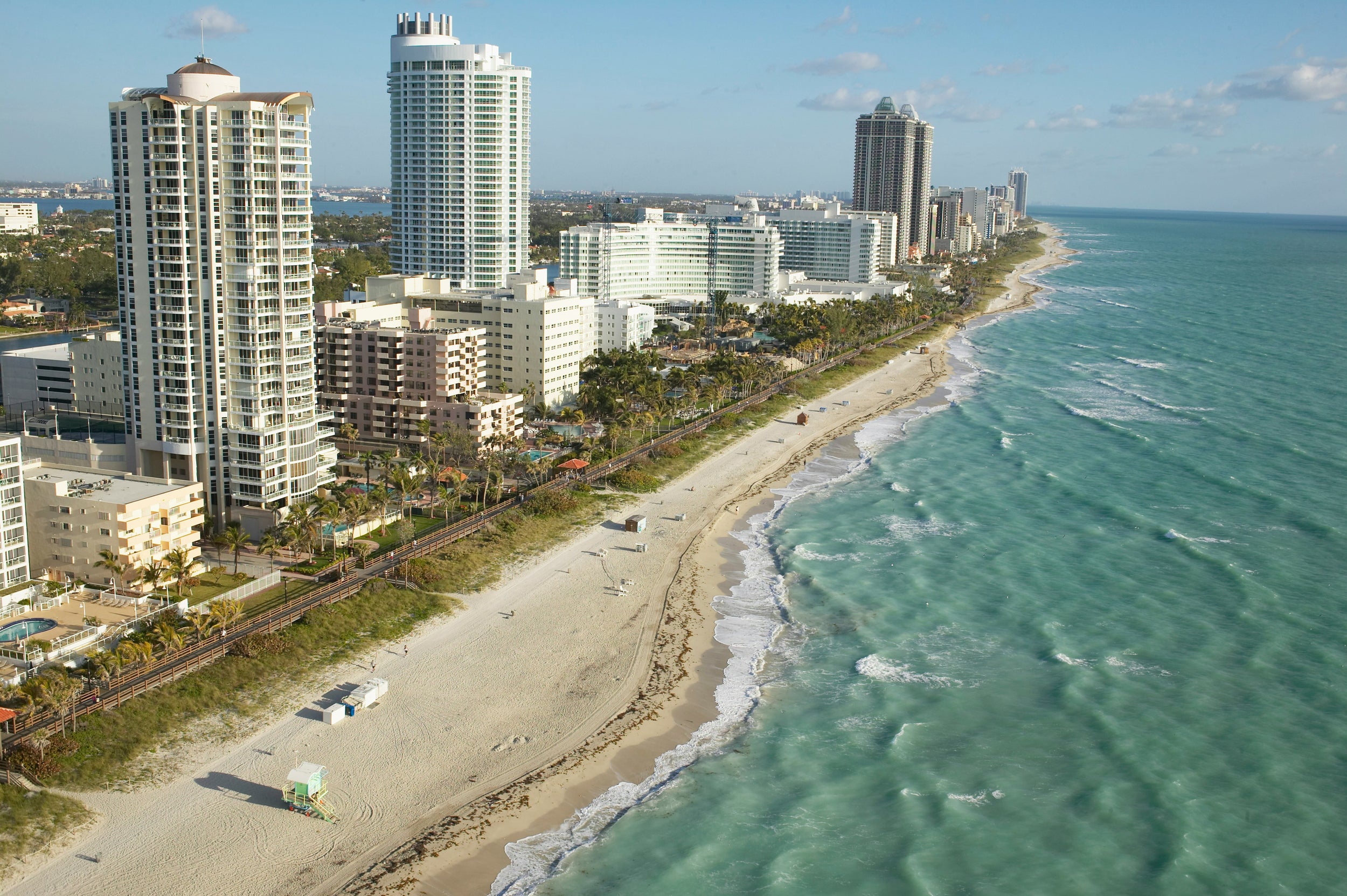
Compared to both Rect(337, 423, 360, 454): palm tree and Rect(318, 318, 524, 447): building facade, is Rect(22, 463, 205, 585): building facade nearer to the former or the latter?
Rect(337, 423, 360, 454): palm tree

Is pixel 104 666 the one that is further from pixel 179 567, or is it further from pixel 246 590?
pixel 246 590

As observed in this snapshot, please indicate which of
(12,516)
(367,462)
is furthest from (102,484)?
(367,462)

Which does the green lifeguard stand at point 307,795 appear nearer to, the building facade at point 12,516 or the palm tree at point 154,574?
the palm tree at point 154,574

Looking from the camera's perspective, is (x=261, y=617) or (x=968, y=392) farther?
(x=968, y=392)

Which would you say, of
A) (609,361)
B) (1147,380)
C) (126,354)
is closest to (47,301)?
(609,361)

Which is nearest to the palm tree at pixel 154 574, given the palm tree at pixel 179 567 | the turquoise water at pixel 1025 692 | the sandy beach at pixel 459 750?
the palm tree at pixel 179 567

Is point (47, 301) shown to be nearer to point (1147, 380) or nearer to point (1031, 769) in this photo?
point (1147, 380)

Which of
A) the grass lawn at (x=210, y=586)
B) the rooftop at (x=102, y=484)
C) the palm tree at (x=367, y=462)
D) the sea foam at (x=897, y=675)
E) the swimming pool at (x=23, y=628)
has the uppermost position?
the rooftop at (x=102, y=484)
